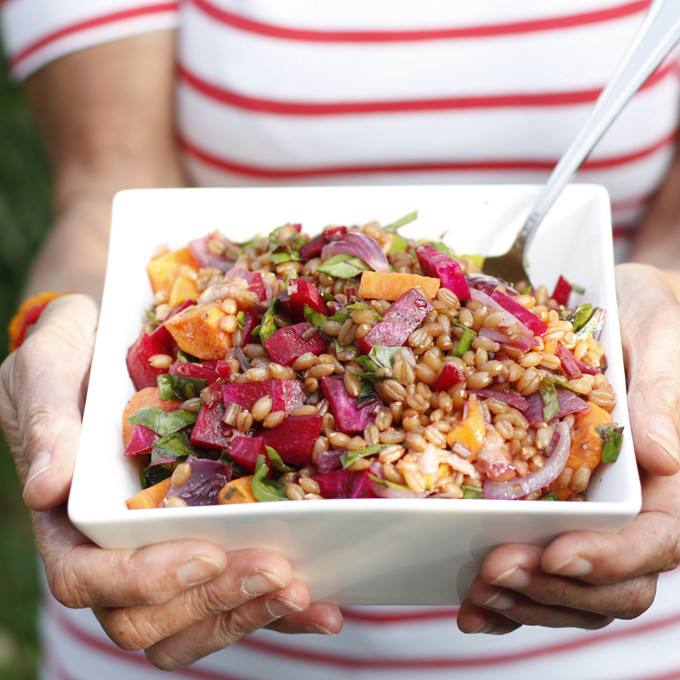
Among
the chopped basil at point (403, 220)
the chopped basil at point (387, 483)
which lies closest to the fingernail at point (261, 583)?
the chopped basil at point (387, 483)

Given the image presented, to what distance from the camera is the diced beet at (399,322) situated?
6.32 feet

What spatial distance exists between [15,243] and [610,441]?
4951mm

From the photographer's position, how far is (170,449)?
193 centimetres

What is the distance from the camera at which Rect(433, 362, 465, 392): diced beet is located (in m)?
1.88

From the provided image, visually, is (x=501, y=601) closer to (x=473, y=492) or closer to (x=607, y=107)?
(x=473, y=492)

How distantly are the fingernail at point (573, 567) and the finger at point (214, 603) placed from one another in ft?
2.02

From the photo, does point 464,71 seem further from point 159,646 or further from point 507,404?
point 159,646

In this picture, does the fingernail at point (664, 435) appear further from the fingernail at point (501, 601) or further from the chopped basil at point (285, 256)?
the chopped basil at point (285, 256)

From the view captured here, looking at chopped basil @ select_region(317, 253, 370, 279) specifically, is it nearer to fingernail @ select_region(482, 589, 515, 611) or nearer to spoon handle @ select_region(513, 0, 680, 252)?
spoon handle @ select_region(513, 0, 680, 252)

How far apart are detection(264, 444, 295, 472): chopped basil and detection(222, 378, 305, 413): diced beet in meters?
0.10

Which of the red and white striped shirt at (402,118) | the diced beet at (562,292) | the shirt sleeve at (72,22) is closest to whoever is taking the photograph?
the diced beet at (562,292)

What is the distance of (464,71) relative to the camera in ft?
9.50

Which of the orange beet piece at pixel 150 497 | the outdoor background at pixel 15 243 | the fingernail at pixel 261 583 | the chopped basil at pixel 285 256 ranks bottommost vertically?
the outdoor background at pixel 15 243

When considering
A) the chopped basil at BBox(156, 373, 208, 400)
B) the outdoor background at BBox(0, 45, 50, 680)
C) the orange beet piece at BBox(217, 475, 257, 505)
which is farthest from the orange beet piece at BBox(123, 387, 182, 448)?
the outdoor background at BBox(0, 45, 50, 680)
